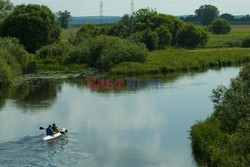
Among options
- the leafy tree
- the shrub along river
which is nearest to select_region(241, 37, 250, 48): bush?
Answer: the leafy tree

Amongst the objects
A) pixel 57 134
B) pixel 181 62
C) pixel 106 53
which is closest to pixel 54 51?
pixel 106 53

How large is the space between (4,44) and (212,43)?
141 feet

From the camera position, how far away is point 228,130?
2783cm

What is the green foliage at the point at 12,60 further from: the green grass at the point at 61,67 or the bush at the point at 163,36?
the bush at the point at 163,36

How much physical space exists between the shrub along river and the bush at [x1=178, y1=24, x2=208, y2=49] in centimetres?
3354

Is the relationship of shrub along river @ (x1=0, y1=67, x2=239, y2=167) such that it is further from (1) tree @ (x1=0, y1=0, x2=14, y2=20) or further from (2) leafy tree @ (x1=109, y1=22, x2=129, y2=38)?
(1) tree @ (x1=0, y1=0, x2=14, y2=20)

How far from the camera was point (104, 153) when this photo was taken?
91.5 ft

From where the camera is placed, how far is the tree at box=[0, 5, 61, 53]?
2945 inches

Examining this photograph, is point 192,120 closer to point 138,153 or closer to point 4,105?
point 138,153

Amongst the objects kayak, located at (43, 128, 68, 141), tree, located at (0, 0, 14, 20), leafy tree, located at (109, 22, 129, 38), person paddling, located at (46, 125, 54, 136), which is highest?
tree, located at (0, 0, 14, 20)

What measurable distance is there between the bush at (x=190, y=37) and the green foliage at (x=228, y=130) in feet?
183

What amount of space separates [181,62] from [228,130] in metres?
36.8

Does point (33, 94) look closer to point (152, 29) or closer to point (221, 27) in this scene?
point (152, 29)

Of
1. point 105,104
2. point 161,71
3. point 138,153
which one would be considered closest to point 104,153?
point 138,153
